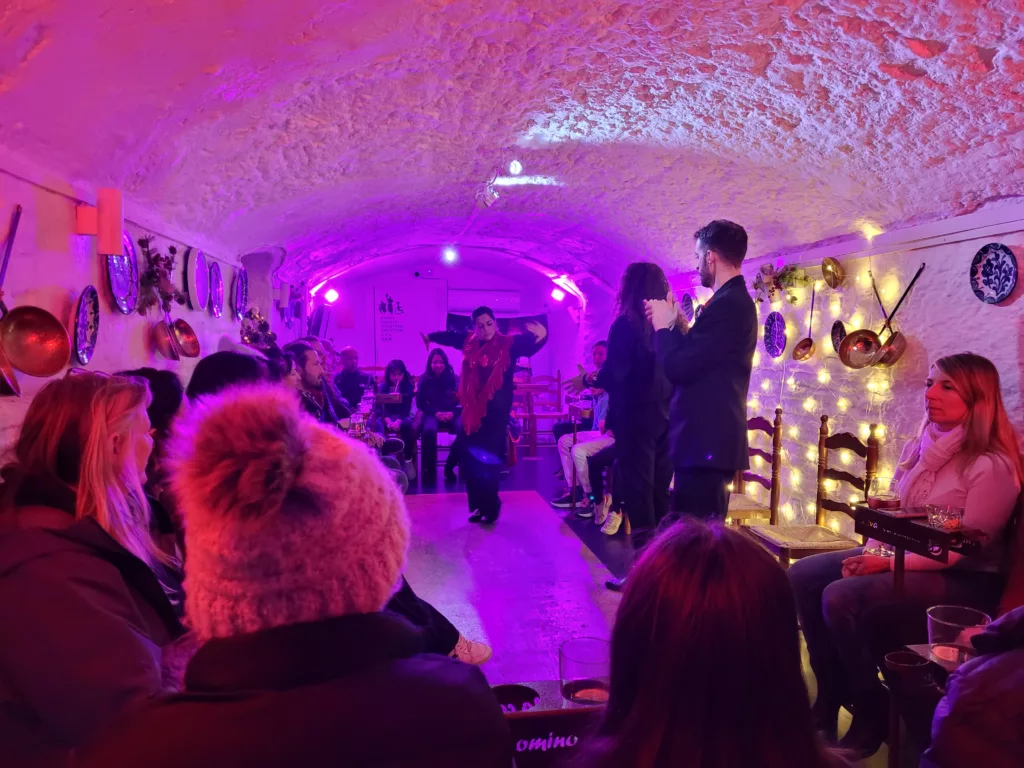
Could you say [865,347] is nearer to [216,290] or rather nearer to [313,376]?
[313,376]

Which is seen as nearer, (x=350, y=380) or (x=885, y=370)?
(x=885, y=370)

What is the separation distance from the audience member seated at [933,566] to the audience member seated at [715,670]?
1552mm

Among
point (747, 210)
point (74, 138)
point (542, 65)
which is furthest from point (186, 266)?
point (747, 210)

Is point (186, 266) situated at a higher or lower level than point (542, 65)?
lower

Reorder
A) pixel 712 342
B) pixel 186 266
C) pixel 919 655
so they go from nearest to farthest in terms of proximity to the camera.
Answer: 1. pixel 919 655
2. pixel 712 342
3. pixel 186 266

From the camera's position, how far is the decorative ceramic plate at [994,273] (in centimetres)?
239

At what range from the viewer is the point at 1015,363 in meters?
2.40

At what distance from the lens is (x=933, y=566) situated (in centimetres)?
212

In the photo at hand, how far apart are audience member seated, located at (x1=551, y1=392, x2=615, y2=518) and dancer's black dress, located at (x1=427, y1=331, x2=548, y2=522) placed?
0.64 m

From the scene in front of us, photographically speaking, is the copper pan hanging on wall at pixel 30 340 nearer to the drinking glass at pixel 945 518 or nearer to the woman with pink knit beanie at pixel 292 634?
the woman with pink knit beanie at pixel 292 634

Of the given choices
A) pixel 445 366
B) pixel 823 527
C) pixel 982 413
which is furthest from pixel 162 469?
pixel 445 366

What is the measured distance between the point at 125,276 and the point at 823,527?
330 cm

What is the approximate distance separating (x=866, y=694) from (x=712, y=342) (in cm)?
121

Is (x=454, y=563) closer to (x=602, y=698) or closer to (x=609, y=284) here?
(x=602, y=698)
